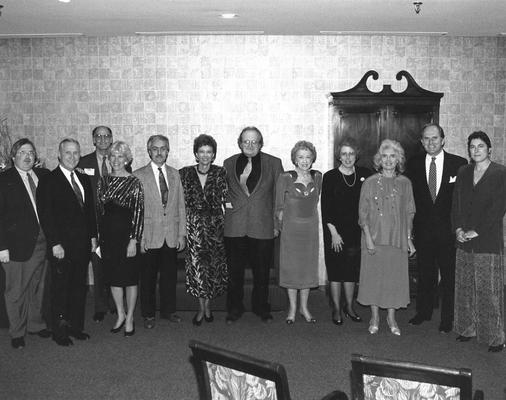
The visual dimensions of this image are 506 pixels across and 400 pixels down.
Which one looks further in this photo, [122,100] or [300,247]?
[122,100]

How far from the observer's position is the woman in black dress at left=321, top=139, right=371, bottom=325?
5.44m

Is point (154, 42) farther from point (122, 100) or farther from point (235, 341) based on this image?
point (235, 341)

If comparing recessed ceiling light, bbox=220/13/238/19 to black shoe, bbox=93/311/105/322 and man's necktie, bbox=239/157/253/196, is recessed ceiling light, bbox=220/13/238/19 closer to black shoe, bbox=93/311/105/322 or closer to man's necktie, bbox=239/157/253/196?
man's necktie, bbox=239/157/253/196

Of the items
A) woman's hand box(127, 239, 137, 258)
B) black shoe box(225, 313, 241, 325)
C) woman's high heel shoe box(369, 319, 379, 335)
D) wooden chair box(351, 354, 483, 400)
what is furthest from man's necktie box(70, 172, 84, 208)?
wooden chair box(351, 354, 483, 400)

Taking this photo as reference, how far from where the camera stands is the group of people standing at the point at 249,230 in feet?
16.0

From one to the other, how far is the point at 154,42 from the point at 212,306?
10.8 ft

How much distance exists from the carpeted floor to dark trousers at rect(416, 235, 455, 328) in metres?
0.18

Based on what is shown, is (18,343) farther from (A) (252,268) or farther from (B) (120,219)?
(A) (252,268)

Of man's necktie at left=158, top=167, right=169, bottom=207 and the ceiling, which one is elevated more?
the ceiling

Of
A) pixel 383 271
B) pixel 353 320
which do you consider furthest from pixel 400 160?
pixel 353 320

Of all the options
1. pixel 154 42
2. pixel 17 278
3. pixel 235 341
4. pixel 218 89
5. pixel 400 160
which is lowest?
Result: pixel 235 341

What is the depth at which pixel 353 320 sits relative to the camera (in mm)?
5660

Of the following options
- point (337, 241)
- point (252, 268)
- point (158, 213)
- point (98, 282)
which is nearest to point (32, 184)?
point (158, 213)

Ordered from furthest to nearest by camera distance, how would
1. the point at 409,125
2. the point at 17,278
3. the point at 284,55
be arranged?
the point at 284,55 < the point at 409,125 < the point at 17,278
